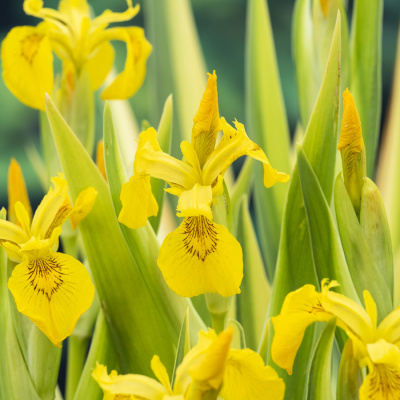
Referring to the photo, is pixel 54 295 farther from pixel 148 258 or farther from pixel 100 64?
pixel 100 64

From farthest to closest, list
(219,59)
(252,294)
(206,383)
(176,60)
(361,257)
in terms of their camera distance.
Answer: (219,59) → (176,60) → (252,294) → (361,257) → (206,383)

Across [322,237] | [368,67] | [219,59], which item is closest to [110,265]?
[322,237]

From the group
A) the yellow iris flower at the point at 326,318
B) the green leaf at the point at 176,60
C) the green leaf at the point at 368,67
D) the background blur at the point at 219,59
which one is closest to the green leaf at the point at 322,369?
the yellow iris flower at the point at 326,318

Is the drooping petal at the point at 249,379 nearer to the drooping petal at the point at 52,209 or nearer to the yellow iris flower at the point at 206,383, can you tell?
the yellow iris flower at the point at 206,383

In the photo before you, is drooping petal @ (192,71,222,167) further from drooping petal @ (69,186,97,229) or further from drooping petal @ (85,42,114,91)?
drooping petal @ (85,42,114,91)

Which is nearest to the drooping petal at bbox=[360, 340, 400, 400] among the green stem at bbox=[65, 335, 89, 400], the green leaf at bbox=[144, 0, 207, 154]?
the green stem at bbox=[65, 335, 89, 400]

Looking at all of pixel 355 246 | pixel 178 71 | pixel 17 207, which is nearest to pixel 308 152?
pixel 355 246

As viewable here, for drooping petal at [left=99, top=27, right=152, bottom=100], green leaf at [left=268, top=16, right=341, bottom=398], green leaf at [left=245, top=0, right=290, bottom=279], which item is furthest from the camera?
green leaf at [left=245, top=0, right=290, bottom=279]
